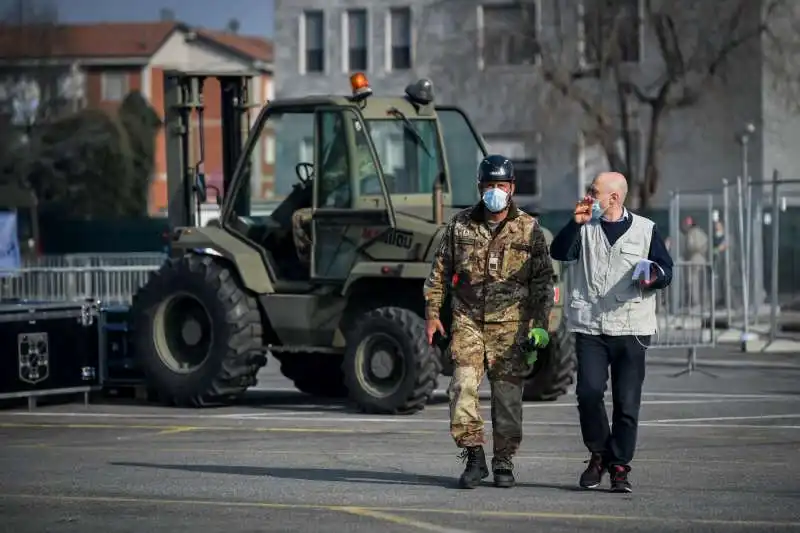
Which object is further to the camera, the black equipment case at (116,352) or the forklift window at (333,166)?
the black equipment case at (116,352)

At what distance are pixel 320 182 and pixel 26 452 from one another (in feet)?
14.3

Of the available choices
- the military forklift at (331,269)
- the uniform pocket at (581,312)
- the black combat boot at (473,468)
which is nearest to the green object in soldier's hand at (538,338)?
the uniform pocket at (581,312)

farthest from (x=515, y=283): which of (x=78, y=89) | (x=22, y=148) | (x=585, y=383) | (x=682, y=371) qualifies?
(x=78, y=89)

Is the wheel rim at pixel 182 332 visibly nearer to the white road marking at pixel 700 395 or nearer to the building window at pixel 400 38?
the white road marking at pixel 700 395

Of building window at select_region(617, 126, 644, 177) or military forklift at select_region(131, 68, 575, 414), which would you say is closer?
military forklift at select_region(131, 68, 575, 414)

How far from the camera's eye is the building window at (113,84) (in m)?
79.5

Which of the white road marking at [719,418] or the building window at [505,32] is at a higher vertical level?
the building window at [505,32]

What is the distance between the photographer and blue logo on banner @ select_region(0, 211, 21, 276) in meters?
33.1

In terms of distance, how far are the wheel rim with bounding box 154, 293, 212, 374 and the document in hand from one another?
7065 mm

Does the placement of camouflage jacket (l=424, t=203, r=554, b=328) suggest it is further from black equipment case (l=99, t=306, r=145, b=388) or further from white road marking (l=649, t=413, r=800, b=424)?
black equipment case (l=99, t=306, r=145, b=388)

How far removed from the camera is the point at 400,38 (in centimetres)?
5153

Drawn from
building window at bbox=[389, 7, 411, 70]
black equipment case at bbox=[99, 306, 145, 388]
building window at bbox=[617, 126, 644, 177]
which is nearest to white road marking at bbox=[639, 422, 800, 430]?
black equipment case at bbox=[99, 306, 145, 388]

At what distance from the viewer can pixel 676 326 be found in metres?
21.6

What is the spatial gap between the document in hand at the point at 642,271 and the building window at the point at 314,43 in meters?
43.3
